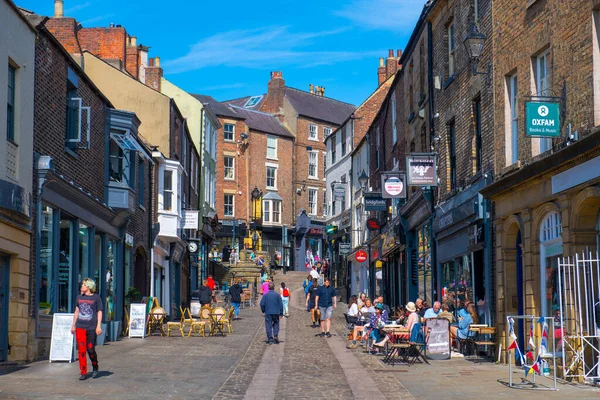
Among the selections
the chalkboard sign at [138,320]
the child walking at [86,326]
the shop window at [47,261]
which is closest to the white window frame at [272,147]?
the chalkboard sign at [138,320]

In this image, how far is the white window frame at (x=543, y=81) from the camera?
1717cm

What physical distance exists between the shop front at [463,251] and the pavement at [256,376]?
2540 millimetres

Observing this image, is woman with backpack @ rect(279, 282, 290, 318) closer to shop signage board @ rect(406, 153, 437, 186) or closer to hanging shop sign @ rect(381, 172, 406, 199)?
hanging shop sign @ rect(381, 172, 406, 199)

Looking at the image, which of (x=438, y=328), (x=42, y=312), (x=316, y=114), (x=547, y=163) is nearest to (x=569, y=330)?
(x=547, y=163)

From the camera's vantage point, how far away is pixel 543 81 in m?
17.5

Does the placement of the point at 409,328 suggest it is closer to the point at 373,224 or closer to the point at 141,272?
the point at 141,272

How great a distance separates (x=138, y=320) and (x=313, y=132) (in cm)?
5444

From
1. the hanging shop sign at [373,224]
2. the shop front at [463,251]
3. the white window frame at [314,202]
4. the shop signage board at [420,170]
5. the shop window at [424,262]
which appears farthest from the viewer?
the white window frame at [314,202]

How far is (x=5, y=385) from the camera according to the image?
13.5 m

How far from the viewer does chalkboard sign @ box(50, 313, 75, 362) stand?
1800 cm

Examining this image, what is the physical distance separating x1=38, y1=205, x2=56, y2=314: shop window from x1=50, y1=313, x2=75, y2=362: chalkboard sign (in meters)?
0.82

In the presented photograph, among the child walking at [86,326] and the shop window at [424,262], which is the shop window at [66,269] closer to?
the child walking at [86,326]

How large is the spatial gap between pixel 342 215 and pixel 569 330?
3932 centimetres

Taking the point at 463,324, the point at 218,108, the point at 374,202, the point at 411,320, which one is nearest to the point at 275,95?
the point at 218,108
